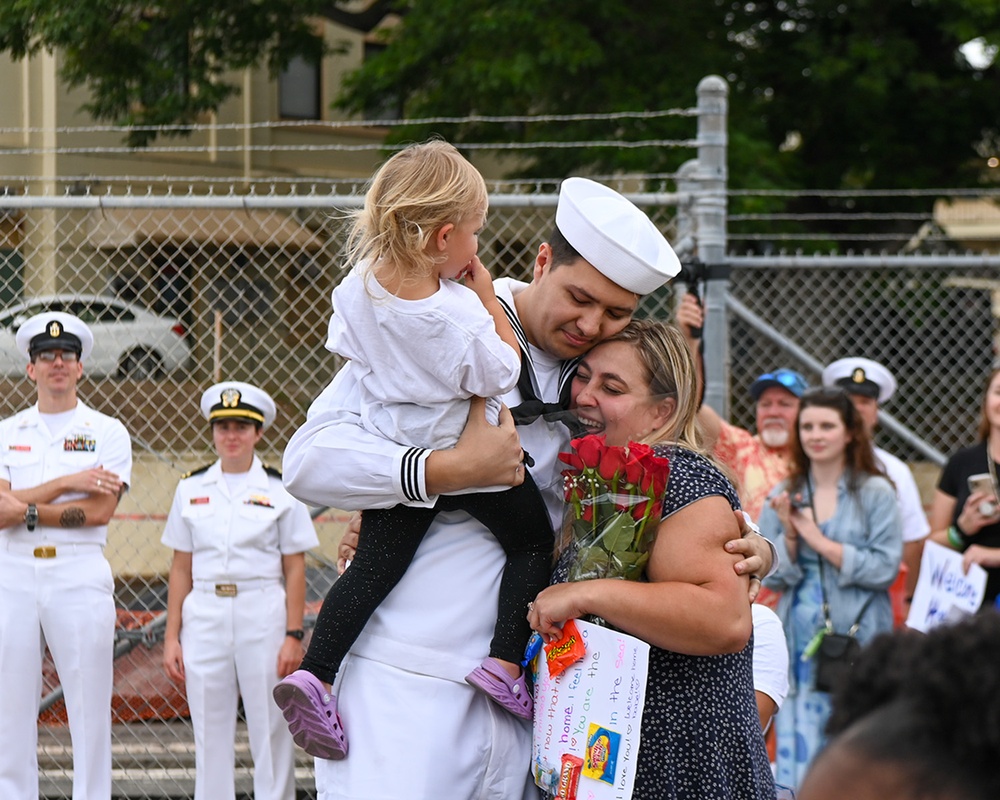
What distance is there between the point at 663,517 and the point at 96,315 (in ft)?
13.8

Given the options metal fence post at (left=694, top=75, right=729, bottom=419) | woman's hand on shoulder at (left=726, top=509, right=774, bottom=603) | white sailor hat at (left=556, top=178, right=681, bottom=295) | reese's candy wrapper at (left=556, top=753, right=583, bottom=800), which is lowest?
reese's candy wrapper at (left=556, top=753, right=583, bottom=800)

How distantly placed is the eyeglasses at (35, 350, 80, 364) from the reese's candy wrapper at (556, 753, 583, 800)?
365 cm

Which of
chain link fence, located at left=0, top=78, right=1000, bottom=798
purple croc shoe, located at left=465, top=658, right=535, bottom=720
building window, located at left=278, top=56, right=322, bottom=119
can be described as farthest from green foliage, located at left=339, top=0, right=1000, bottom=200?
purple croc shoe, located at left=465, top=658, right=535, bottom=720

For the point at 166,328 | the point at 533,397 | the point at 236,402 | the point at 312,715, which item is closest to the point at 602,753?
the point at 312,715

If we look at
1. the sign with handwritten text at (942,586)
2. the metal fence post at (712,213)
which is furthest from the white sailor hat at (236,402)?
the sign with handwritten text at (942,586)

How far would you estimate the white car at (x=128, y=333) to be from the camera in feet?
18.3

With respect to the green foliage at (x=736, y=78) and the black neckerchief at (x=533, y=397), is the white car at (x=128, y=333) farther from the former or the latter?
the green foliage at (x=736, y=78)

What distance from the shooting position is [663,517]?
231 centimetres

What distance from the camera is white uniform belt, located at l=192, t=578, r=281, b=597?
17.6ft

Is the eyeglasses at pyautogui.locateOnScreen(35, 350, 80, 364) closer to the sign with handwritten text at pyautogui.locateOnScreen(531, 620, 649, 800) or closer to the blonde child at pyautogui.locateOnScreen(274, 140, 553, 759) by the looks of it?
the blonde child at pyautogui.locateOnScreen(274, 140, 553, 759)

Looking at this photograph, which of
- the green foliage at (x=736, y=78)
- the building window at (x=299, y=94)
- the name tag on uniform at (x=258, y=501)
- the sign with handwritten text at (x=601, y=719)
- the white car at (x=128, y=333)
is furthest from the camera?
the building window at (x=299, y=94)

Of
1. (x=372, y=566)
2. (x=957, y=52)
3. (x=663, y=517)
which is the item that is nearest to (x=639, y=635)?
(x=663, y=517)

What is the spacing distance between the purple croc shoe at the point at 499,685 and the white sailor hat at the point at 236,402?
133 inches

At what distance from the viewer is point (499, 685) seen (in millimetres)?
2322
